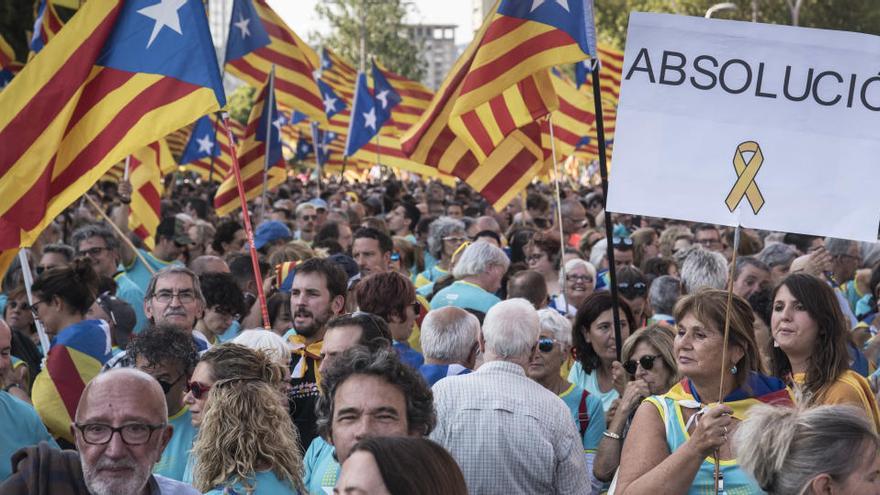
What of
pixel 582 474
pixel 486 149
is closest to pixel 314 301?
pixel 582 474

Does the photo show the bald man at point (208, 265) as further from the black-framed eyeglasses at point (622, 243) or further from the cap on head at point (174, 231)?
the black-framed eyeglasses at point (622, 243)

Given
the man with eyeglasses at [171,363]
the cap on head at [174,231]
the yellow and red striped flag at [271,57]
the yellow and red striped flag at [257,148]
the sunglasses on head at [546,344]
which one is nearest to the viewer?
the man with eyeglasses at [171,363]

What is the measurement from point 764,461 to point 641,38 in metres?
2.04

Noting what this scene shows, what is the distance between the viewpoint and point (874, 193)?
5.00 m

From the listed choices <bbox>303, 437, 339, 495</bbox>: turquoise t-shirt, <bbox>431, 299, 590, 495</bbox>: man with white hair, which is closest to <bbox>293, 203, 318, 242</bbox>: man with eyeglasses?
<bbox>431, 299, 590, 495</bbox>: man with white hair

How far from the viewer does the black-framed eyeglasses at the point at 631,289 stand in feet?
27.9

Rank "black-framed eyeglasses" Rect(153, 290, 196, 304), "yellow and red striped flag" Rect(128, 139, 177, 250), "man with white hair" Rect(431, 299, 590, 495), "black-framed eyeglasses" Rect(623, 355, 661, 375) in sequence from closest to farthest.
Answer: "man with white hair" Rect(431, 299, 590, 495) → "black-framed eyeglasses" Rect(623, 355, 661, 375) → "black-framed eyeglasses" Rect(153, 290, 196, 304) → "yellow and red striped flag" Rect(128, 139, 177, 250)

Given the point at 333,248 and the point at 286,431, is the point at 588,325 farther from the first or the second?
the point at 333,248

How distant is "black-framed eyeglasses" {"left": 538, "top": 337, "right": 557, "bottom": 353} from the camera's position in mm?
6358

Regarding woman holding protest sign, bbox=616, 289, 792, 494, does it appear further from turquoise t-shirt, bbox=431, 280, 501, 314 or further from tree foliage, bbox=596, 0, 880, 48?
tree foliage, bbox=596, 0, 880, 48

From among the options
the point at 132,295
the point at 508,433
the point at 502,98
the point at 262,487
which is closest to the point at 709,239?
the point at 502,98

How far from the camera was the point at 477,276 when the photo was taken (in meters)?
8.80

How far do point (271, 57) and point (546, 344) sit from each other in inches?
376

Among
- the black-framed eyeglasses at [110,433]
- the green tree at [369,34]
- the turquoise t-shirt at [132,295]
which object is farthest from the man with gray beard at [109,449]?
the green tree at [369,34]
